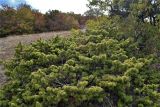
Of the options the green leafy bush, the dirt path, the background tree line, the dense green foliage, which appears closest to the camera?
the green leafy bush

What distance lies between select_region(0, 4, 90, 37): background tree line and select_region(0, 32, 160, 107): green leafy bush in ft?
27.6

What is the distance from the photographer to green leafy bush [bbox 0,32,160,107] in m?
10.3

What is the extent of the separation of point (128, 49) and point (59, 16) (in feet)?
35.4

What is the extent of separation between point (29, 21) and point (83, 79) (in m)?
11.8

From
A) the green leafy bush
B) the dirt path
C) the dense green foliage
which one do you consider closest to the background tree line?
the dirt path

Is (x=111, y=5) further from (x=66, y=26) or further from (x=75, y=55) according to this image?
(x=66, y=26)

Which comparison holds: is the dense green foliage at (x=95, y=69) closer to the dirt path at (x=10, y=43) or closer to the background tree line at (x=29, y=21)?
the dirt path at (x=10, y=43)

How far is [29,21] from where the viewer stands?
22.0m

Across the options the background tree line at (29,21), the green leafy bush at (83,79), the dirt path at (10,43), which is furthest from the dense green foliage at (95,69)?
the background tree line at (29,21)

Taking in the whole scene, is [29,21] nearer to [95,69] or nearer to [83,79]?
[95,69]

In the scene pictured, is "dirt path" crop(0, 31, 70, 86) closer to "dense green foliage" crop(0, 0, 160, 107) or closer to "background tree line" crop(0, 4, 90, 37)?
"background tree line" crop(0, 4, 90, 37)

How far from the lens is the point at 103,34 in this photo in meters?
14.2

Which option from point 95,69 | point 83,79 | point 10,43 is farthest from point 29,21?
point 83,79

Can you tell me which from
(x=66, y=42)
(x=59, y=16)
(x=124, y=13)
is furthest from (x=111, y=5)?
(x=59, y=16)
